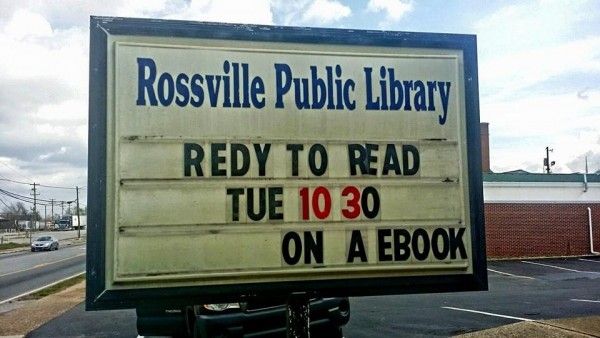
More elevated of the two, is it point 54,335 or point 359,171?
point 359,171

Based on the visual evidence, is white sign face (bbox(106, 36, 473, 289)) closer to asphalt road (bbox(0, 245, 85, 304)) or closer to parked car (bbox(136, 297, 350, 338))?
parked car (bbox(136, 297, 350, 338))

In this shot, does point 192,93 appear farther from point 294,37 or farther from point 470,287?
point 470,287

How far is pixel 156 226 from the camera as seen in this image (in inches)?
133

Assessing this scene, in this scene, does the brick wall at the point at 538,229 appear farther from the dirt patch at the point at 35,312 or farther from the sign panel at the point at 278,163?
the sign panel at the point at 278,163

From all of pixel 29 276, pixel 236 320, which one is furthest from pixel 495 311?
pixel 29 276

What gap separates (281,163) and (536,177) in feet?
90.5

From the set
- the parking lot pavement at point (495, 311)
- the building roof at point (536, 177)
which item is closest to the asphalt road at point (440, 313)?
the parking lot pavement at point (495, 311)

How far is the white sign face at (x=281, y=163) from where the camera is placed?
133 inches

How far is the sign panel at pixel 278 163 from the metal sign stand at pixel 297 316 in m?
0.12

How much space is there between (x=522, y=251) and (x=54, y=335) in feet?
78.5

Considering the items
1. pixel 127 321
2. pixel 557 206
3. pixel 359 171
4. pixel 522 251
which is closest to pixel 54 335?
pixel 127 321

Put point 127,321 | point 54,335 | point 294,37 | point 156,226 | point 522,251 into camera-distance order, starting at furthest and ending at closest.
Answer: point 522,251 < point 127,321 < point 54,335 < point 294,37 < point 156,226

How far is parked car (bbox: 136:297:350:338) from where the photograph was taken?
20.6ft

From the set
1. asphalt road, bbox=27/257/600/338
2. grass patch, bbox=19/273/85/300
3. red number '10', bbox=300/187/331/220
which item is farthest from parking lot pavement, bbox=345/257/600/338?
grass patch, bbox=19/273/85/300
